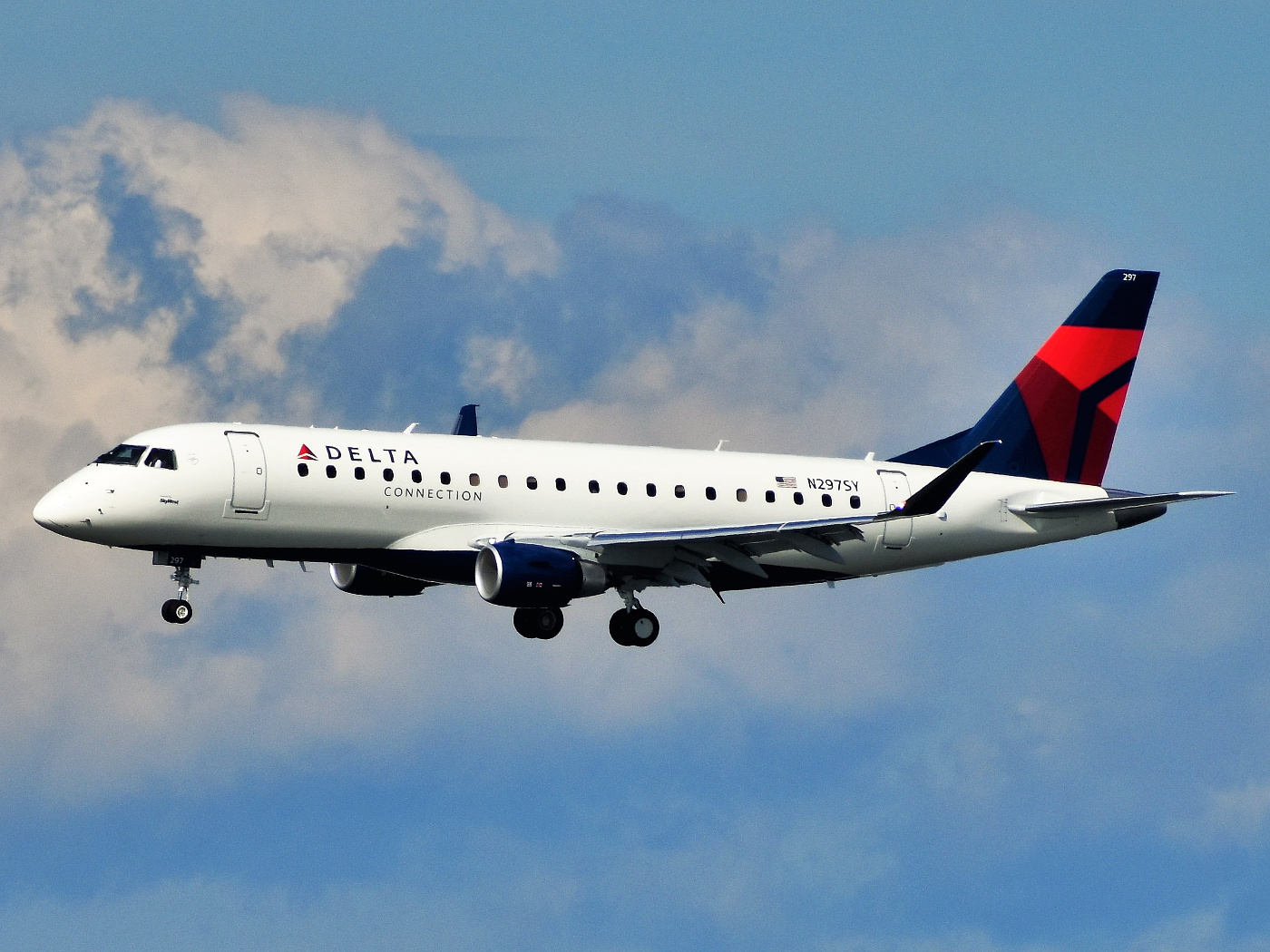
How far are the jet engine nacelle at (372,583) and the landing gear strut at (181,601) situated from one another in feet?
16.8

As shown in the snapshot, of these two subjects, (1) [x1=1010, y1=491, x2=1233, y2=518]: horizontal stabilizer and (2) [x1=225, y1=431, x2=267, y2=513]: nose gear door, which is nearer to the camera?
(2) [x1=225, y1=431, x2=267, y2=513]: nose gear door

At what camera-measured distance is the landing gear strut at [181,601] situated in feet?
159

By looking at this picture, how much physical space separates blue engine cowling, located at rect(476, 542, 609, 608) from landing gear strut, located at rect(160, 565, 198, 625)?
22.3ft

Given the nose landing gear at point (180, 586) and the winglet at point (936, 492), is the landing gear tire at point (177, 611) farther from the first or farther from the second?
the winglet at point (936, 492)

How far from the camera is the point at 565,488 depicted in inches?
2019

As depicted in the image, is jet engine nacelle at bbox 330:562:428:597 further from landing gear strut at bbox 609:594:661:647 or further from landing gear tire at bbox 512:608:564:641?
landing gear strut at bbox 609:594:661:647

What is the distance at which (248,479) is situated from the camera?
47.6 m

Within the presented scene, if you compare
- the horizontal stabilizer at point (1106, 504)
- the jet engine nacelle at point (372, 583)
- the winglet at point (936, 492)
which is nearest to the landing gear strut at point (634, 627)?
the jet engine nacelle at point (372, 583)

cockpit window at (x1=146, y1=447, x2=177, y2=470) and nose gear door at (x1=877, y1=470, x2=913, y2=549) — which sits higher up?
nose gear door at (x1=877, y1=470, x2=913, y2=549)

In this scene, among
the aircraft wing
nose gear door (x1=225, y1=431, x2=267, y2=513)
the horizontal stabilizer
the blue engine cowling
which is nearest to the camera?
nose gear door (x1=225, y1=431, x2=267, y2=513)

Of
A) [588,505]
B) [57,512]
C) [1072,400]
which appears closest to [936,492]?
[588,505]

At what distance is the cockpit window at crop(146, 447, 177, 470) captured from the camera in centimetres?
4759

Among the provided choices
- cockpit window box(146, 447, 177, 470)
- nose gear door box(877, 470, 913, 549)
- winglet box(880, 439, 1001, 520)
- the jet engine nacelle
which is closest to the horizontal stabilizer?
nose gear door box(877, 470, 913, 549)

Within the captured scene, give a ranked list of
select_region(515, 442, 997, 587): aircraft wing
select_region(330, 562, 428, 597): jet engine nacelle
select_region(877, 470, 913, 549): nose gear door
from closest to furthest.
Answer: select_region(515, 442, 997, 587): aircraft wing < select_region(330, 562, 428, 597): jet engine nacelle < select_region(877, 470, 913, 549): nose gear door
